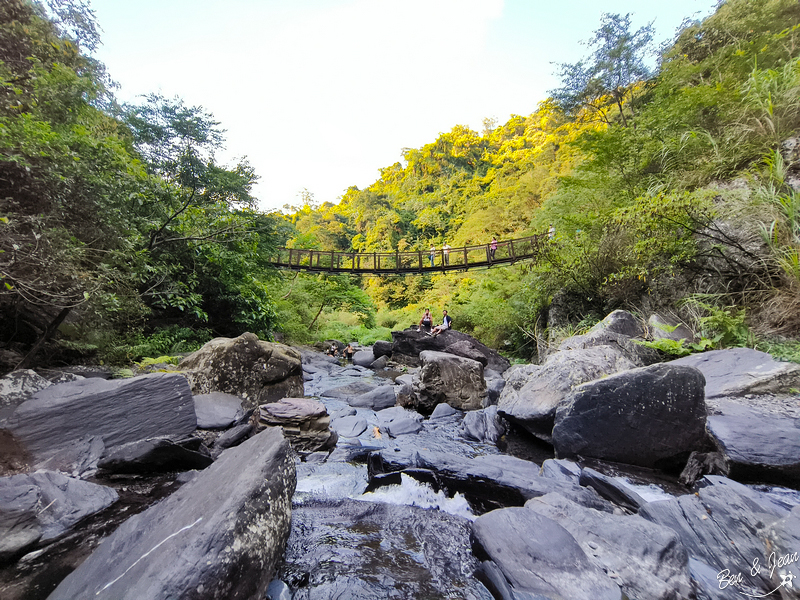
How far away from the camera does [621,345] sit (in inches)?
171

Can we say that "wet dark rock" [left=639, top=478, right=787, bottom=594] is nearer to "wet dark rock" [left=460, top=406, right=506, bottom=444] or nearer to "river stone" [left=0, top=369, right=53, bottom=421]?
"wet dark rock" [left=460, top=406, right=506, bottom=444]

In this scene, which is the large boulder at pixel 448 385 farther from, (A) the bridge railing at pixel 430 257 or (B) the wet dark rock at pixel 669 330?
(A) the bridge railing at pixel 430 257

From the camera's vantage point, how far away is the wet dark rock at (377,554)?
4.86 ft

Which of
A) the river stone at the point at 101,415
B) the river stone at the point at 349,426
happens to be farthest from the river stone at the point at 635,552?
the river stone at the point at 101,415

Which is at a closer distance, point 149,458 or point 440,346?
point 149,458

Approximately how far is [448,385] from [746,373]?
3.28 meters

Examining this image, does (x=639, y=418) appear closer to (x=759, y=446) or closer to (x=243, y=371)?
(x=759, y=446)

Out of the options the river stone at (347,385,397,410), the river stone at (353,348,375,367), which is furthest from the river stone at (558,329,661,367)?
the river stone at (353,348,375,367)

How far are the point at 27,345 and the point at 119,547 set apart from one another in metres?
4.54

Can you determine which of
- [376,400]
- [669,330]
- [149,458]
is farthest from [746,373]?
[149,458]

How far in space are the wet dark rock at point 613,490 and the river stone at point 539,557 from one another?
752mm

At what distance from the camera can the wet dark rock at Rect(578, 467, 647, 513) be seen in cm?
197

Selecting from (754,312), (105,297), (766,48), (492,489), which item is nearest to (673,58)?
(766,48)

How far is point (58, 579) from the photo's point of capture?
1421 millimetres
